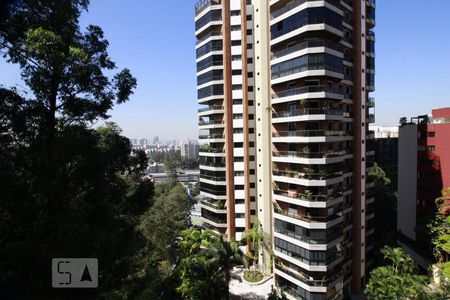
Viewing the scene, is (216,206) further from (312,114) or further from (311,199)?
(312,114)

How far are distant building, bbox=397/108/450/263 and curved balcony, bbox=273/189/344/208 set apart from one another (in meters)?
15.8

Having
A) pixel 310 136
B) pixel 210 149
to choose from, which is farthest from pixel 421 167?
pixel 210 149

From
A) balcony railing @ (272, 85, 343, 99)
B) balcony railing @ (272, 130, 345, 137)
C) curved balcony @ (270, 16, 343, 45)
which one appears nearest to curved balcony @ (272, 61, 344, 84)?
balcony railing @ (272, 85, 343, 99)

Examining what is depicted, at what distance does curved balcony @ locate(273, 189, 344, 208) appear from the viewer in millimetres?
22578

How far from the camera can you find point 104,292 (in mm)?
10562

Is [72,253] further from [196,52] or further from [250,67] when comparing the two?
[196,52]

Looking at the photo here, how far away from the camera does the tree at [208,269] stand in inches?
825

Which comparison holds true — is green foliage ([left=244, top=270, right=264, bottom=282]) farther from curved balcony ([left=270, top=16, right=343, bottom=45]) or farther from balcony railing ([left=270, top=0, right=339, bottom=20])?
balcony railing ([left=270, top=0, right=339, bottom=20])

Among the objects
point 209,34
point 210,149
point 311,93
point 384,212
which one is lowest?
point 384,212

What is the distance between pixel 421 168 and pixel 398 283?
19960 millimetres

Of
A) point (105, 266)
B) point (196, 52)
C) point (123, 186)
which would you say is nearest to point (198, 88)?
point (196, 52)

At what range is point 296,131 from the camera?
24.0 metres

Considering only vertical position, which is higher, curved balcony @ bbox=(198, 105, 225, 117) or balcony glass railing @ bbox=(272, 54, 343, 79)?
balcony glass railing @ bbox=(272, 54, 343, 79)

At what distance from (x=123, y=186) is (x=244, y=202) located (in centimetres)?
2408
